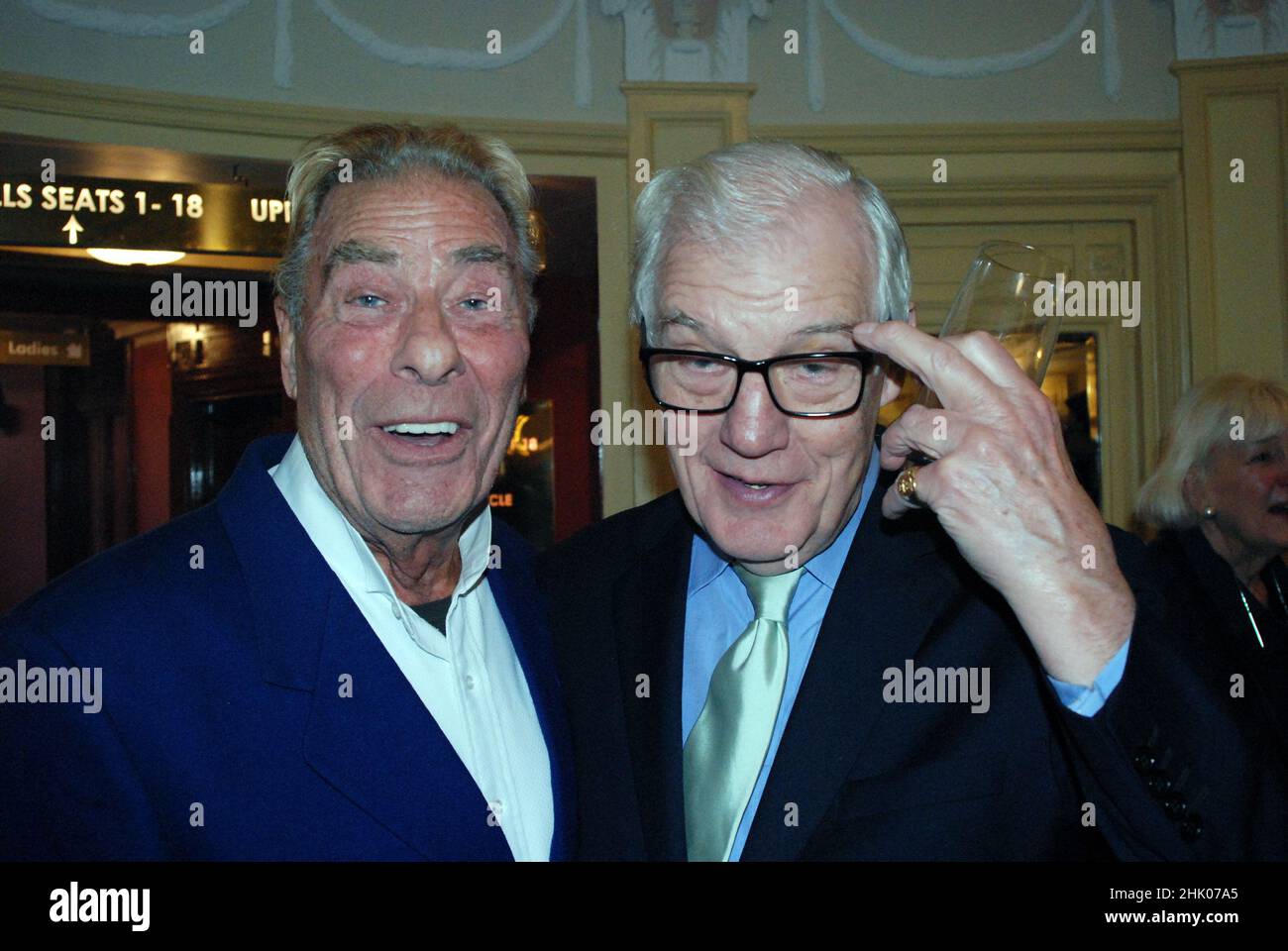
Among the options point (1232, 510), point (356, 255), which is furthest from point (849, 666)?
point (1232, 510)

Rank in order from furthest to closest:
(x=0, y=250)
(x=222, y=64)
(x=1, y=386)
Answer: (x=1, y=386) → (x=0, y=250) → (x=222, y=64)

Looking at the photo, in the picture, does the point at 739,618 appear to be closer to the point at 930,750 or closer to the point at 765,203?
the point at 930,750

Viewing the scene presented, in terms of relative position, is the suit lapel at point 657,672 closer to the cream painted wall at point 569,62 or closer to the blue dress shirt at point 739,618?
the blue dress shirt at point 739,618

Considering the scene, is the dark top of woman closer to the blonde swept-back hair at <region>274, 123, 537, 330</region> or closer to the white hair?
the white hair

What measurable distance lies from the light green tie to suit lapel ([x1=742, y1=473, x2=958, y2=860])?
0.17ft

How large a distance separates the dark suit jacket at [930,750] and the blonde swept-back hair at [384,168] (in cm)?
62

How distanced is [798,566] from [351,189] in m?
0.80

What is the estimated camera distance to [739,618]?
4.77 ft

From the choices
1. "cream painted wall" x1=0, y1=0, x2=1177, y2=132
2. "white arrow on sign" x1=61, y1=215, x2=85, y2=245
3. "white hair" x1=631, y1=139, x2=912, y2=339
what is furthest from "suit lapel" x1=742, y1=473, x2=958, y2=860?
"cream painted wall" x1=0, y1=0, x2=1177, y2=132

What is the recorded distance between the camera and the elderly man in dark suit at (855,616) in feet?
3.54

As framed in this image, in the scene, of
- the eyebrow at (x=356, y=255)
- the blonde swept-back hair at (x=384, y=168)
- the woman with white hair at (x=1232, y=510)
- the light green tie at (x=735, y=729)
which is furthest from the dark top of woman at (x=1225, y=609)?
the eyebrow at (x=356, y=255)

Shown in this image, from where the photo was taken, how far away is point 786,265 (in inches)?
50.9
